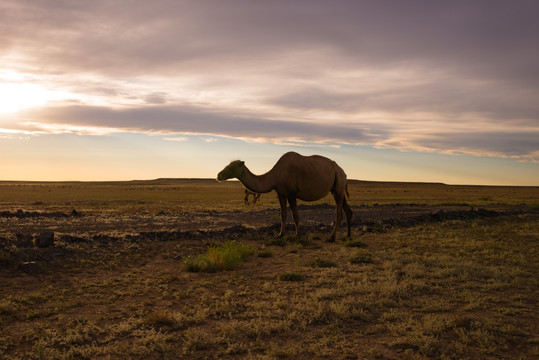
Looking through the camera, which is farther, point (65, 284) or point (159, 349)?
point (65, 284)

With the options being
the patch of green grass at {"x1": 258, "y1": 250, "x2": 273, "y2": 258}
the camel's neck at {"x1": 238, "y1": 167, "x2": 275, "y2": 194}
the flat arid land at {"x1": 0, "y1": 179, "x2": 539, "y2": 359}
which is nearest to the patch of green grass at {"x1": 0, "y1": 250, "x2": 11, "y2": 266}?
the flat arid land at {"x1": 0, "y1": 179, "x2": 539, "y2": 359}

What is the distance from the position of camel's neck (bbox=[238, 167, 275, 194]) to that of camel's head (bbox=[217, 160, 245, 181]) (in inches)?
9.4

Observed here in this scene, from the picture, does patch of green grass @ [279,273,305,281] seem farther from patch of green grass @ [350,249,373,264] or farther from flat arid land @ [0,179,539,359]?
patch of green grass @ [350,249,373,264]

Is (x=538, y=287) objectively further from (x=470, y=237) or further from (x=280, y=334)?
(x=470, y=237)

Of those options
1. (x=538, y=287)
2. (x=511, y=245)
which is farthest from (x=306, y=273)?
(x=511, y=245)

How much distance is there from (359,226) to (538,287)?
39.2 ft

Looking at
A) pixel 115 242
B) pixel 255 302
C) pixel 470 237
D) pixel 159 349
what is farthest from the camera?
pixel 470 237

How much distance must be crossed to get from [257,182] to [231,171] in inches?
42.9

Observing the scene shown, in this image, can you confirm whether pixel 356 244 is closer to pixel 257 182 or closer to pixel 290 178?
pixel 290 178

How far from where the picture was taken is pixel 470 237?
56.7ft

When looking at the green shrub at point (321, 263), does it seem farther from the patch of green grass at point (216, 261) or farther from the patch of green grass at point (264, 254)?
the patch of green grass at point (216, 261)

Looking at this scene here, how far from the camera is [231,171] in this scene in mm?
14281

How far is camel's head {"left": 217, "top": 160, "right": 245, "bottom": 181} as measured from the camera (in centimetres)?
1422

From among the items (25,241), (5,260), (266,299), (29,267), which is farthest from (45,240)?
(266,299)
